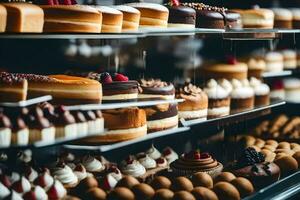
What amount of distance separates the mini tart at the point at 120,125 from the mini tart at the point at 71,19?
48cm

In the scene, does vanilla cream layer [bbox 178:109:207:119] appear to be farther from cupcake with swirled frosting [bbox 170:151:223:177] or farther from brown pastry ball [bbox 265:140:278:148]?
brown pastry ball [bbox 265:140:278:148]

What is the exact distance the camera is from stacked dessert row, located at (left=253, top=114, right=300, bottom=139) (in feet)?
18.5

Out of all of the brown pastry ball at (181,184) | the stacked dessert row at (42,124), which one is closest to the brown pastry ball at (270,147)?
the brown pastry ball at (181,184)

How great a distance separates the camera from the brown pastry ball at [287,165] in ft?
14.1

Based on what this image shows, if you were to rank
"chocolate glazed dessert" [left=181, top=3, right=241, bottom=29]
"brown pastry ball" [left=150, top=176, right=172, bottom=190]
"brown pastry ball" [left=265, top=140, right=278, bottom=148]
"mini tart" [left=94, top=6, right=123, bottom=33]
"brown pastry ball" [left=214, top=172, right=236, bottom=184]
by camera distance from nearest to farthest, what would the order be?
"mini tart" [left=94, top=6, right=123, bottom=33]
"brown pastry ball" [left=150, top=176, right=172, bottom=190]
"brown pastry ball" [left=214, top=172, right=236, bottom=184]
"chocolate glazed dessert" [left=181, top=3, right=241, bottom=29]
"brown pastry ball" [left=265, top=140, right=278, bottom=148]

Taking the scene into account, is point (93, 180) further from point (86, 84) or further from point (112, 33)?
point (112, 33)

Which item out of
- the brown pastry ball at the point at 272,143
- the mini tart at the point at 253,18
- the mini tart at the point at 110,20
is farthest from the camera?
the mini tart at the point at 253,18

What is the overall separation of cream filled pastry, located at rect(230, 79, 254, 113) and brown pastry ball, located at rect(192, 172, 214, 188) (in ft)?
3.91

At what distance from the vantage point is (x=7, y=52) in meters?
3.64

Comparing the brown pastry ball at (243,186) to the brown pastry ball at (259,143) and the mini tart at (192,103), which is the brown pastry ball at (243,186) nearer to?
the mini tart at (192,103)

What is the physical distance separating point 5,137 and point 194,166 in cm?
150

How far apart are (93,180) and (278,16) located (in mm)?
2832

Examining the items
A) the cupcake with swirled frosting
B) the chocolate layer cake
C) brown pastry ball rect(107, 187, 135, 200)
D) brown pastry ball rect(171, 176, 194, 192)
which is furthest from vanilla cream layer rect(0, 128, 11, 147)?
the chocolate layer cake

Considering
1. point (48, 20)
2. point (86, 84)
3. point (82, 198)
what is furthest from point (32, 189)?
point (48, 20)
